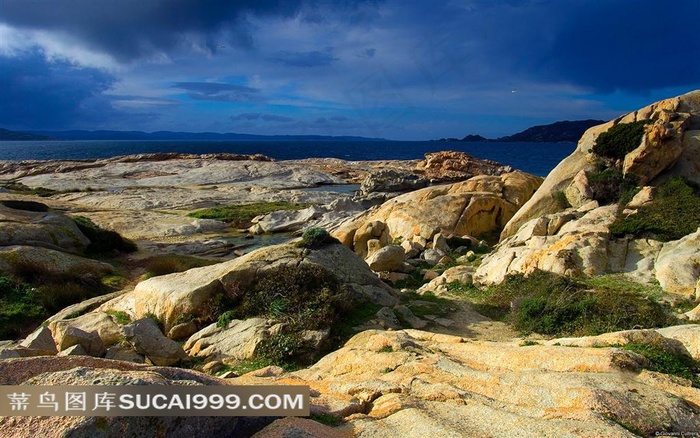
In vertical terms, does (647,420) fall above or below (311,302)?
above

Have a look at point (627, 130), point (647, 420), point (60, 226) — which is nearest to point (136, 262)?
point (60, 226)

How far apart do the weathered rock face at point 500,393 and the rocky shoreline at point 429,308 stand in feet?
0.11

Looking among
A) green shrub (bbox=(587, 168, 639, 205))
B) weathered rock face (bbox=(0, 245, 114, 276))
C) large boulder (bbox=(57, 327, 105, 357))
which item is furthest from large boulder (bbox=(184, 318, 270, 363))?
green shrub (bbox=(587, 168, 639, 205))

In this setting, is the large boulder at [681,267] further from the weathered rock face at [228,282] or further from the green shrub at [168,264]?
the green shrub at [168,264]

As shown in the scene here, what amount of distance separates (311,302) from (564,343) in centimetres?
651

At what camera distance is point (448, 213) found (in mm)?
27109

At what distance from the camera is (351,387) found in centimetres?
723

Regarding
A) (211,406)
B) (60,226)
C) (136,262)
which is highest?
(211,406)

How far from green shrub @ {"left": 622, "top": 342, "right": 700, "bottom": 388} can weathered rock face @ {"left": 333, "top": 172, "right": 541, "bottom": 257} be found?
59.2 ft

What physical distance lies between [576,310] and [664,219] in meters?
8.12

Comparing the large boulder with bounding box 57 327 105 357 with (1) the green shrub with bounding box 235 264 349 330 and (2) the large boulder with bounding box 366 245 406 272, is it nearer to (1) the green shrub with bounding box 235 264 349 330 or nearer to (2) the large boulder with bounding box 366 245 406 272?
(1) the green shrub with bounding box 235 264 349 330

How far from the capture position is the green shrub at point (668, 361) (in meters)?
7.51

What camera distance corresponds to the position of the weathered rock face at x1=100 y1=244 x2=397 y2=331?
13422 millimetres

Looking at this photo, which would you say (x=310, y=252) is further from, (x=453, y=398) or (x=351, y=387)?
(x=453, y=398)
